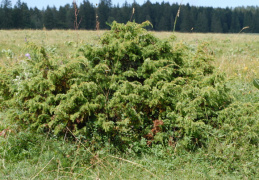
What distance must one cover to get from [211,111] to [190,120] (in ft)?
1.86

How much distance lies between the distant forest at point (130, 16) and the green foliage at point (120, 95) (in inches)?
1492

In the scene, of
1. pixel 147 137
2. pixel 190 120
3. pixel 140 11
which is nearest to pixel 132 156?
pixel 147 137

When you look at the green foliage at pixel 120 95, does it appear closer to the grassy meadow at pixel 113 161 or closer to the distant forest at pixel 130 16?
the grassy meadow at pixel 113 161

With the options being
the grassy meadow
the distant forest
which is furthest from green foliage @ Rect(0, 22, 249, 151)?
the distant forest

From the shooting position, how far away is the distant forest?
1948 inches

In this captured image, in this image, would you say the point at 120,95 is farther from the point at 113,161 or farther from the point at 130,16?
the point at 130,16

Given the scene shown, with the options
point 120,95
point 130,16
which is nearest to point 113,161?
point 120,95

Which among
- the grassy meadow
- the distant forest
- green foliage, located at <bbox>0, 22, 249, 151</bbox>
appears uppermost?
the distant forest

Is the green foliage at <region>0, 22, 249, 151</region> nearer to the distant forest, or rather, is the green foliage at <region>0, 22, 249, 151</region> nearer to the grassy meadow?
the grassy meadow

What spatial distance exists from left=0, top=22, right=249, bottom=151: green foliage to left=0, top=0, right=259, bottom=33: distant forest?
3790 cm

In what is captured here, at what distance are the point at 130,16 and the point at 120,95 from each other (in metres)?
65.5

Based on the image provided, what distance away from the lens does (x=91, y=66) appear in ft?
12.2

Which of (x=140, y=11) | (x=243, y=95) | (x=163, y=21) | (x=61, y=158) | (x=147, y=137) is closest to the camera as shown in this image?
(x=61, y=158)

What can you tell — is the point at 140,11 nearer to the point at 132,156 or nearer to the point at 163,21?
the point at 163,21
